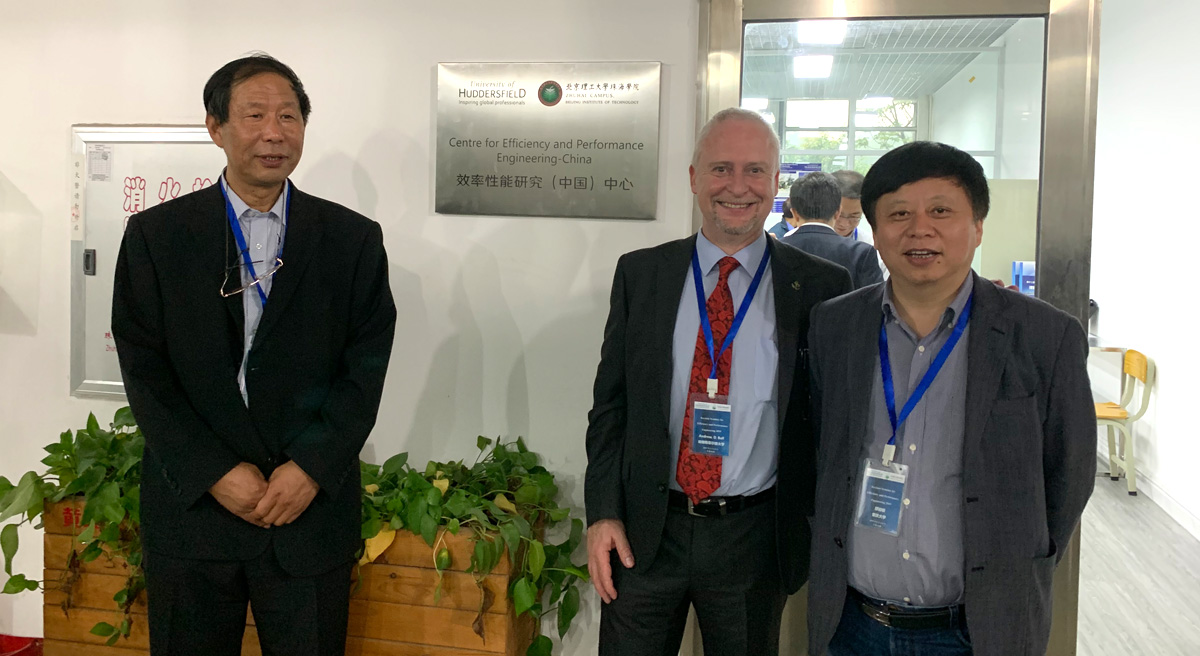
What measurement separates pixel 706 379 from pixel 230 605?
120 centimetres

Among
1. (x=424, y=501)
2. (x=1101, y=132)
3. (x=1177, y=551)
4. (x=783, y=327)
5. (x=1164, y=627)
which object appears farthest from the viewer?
(x=1101, y=132)

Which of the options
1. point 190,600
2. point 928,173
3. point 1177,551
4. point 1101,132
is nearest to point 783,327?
point 928,173

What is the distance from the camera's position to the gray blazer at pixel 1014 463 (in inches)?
53.6

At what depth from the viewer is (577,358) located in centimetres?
265

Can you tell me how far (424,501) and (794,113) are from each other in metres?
1.67

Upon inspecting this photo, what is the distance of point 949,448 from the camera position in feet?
4.64

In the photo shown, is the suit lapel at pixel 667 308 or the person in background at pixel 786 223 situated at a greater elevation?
the person in background at pixel 786 223

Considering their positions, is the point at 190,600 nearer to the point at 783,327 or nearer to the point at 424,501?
the point at 424,501

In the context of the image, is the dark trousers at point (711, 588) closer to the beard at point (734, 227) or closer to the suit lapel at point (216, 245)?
the beard at point (734, 227)

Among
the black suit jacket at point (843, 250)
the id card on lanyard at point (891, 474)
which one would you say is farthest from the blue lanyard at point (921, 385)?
the black suit jacket at point (843, 250)

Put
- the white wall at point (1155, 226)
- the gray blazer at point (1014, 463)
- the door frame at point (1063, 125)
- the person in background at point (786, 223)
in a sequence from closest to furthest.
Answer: the gray blazer at point (1014, 463)
the door frame at point (1063, 125)
the person in background at point (786, 223)
the white wall at point (1155, 226)

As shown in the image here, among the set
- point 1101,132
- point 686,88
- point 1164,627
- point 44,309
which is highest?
point 1101,132

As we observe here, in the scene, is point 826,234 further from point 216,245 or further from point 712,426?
point 216,245

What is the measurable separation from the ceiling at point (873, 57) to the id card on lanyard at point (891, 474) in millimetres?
1340
